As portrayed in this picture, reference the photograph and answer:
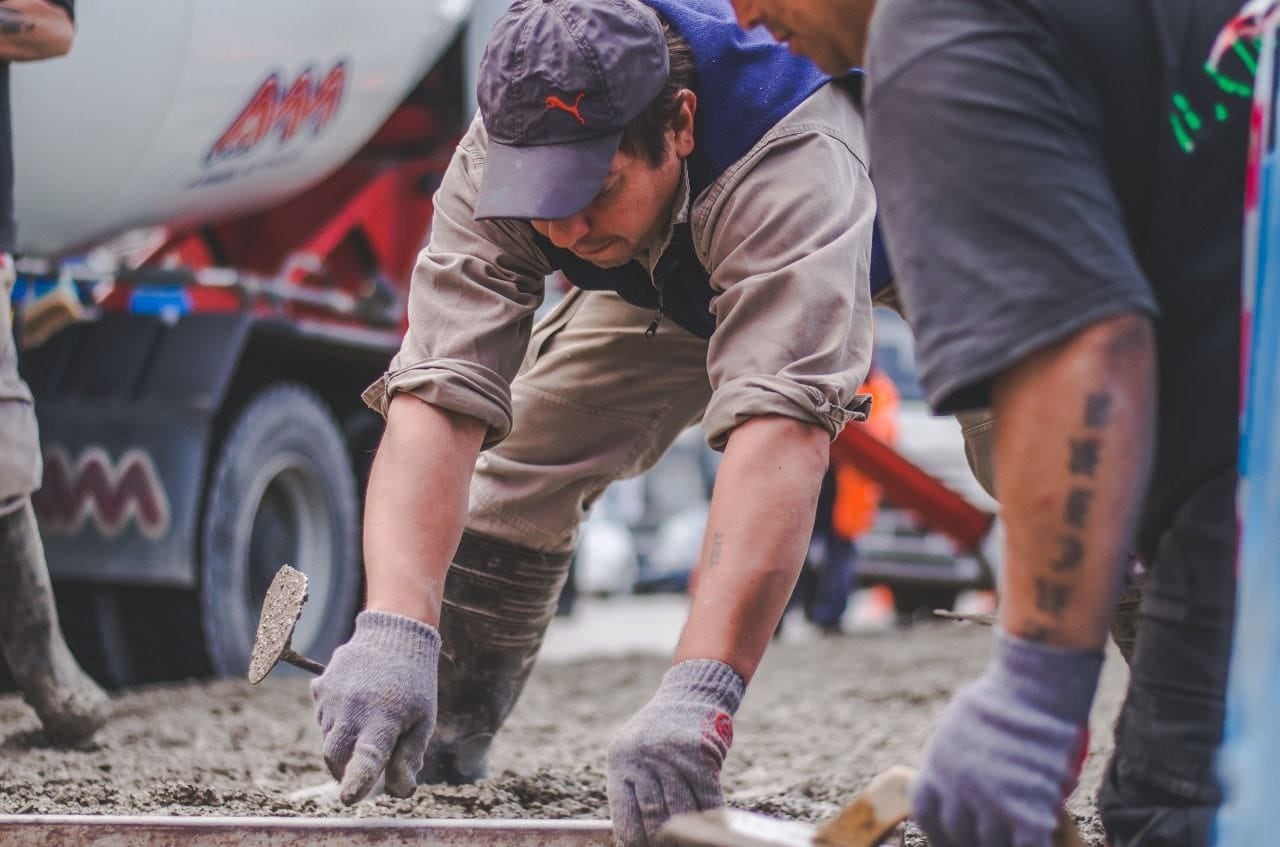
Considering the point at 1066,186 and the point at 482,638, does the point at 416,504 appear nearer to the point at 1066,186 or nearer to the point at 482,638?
the point at 482,638

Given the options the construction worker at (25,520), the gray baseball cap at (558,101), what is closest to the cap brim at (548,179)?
the gray baseball cap at (558,101)

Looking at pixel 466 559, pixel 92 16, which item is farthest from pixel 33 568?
pixel 92 16

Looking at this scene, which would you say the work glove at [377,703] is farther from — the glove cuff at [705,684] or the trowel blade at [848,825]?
the trowel blade at [848,825]

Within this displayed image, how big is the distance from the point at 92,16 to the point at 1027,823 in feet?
10.1

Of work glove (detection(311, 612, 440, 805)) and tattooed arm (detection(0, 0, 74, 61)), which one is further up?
tattooed arm (detection(0, 0, 74, 61))

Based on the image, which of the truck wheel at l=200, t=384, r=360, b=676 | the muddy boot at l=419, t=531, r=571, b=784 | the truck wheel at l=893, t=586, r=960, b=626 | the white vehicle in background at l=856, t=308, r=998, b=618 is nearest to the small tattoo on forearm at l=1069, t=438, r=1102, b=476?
the muddy boot at l=419, t=531, r=571, b=784

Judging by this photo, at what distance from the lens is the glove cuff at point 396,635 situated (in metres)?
2.04

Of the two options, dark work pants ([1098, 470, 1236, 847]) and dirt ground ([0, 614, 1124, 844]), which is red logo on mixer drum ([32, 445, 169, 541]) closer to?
dirt ground ([0, 614, 1124, 844])

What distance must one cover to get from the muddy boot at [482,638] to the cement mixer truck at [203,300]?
1.71m

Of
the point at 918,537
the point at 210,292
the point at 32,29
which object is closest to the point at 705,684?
the point at 32,29

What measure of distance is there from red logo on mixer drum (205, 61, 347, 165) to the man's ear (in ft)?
7.88

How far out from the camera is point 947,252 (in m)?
1.46

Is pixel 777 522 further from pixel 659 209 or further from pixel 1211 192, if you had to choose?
pixel 1211 192

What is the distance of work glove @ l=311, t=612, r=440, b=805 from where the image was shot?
1979 millimetres
